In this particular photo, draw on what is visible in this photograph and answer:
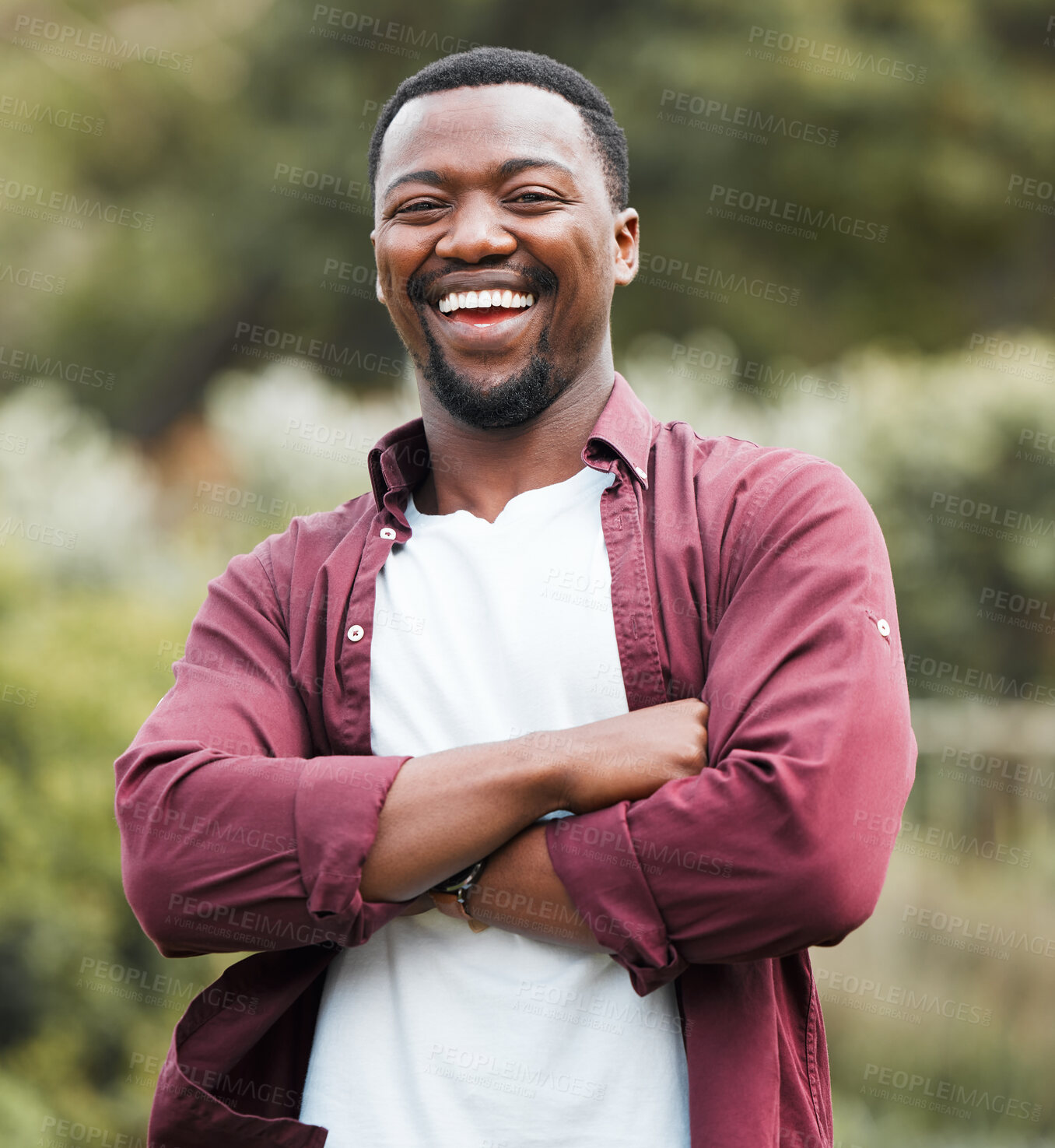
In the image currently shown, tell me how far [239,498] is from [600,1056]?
16.3 ft

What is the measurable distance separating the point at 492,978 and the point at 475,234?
1.23 metres

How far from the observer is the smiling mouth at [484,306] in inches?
90.5

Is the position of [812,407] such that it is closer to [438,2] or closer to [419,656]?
[419,656]

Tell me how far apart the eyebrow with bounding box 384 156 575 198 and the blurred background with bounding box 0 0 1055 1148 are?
2.82 meters

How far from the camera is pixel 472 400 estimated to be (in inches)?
93.1

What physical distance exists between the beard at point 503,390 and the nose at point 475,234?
0.15m

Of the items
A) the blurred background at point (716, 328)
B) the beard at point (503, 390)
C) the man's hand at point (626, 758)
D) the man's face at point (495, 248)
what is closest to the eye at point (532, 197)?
the man's face at point (495, 248)

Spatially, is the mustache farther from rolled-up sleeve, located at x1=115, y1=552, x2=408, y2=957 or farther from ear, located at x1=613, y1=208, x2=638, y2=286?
rolled-up sleeve, located at x1=115, y1=552, x2=408, y2=957

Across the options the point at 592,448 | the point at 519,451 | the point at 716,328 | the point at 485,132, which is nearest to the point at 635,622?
the point at 592,448

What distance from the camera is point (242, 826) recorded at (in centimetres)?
198

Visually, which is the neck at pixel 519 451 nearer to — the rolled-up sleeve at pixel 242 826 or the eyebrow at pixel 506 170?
the eyebrow at pixel 506 170

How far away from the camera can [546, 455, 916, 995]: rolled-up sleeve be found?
1.83 meters

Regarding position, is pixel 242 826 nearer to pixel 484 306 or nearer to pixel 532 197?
pixel 484 306

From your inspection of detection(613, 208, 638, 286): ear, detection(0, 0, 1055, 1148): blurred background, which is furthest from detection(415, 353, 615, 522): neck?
detection(0, 0, 1055, 1148): blurred background
